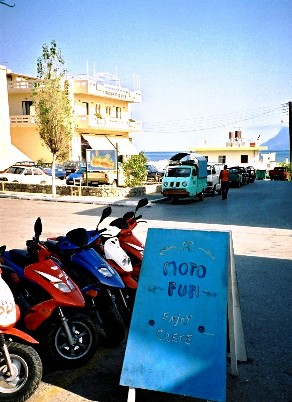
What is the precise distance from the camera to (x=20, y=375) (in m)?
3.94

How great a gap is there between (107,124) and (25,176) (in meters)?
19.4

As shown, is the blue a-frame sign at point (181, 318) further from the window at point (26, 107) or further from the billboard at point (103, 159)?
the window at point (26, 107)

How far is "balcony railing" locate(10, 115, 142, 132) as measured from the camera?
41000 mm

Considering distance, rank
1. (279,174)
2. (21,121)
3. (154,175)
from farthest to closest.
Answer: (279,174) < (21,121) < (154,175)

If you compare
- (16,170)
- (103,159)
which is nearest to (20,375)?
(103,159)

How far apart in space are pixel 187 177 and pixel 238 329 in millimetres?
17257

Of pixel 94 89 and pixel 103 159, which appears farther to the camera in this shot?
pixel 94 89

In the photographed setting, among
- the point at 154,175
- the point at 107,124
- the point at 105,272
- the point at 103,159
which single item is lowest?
the point at 105,272

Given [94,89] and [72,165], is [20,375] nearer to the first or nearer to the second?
[72,165]

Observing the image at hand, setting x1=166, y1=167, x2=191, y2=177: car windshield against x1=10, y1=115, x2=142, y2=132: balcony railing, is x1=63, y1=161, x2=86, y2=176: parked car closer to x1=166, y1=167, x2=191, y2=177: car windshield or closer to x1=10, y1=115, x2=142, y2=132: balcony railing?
x1=10, y1=115, x2=142, y2=132: balcony railing

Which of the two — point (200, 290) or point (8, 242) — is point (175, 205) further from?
point (200, 290)

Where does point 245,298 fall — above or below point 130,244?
below

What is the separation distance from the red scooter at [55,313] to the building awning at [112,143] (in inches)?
1476

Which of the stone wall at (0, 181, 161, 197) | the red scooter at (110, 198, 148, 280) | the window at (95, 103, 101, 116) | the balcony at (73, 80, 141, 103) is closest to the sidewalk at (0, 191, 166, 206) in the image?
the stone wall at (0, 181, 161, 197)
